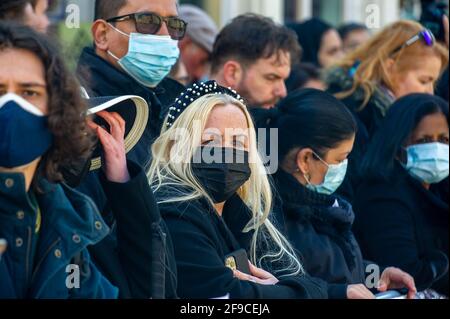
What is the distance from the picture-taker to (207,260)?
13.9 feet

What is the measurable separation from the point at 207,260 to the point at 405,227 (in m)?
2.14

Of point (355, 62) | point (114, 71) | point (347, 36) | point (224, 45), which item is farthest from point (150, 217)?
point (347, 36)

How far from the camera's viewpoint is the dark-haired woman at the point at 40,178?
3377 millimetres

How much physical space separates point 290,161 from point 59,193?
210 centimetres

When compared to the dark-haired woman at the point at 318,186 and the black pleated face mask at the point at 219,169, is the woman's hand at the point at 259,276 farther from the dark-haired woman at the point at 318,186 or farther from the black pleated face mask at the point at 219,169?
the dark-haired woman at the point at 318,186

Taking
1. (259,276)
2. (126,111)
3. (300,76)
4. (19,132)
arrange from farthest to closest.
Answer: (300,76)
(259,276)
(126,111)
(19,132)

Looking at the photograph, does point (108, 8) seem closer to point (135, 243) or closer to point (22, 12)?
point (22, 12)

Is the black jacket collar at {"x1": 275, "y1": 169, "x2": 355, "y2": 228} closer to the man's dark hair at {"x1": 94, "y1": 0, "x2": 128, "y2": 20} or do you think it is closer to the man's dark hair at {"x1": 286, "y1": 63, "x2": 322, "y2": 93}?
the man's dark hair at {"x1": 94, "y1": 0, "x2": 128, "y2": 20}

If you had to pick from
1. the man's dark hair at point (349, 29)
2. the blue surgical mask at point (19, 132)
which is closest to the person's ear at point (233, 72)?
the blue surgical mask at point (19, 132)

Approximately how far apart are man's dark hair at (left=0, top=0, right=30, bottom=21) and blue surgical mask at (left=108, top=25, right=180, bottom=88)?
0.48 metres

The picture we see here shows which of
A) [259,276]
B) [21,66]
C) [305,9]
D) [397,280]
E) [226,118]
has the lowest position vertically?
[397,280]

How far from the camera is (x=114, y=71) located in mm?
5242

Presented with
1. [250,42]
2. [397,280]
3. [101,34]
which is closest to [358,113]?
[250,42]

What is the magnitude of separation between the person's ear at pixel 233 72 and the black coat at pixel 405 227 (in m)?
0.99
